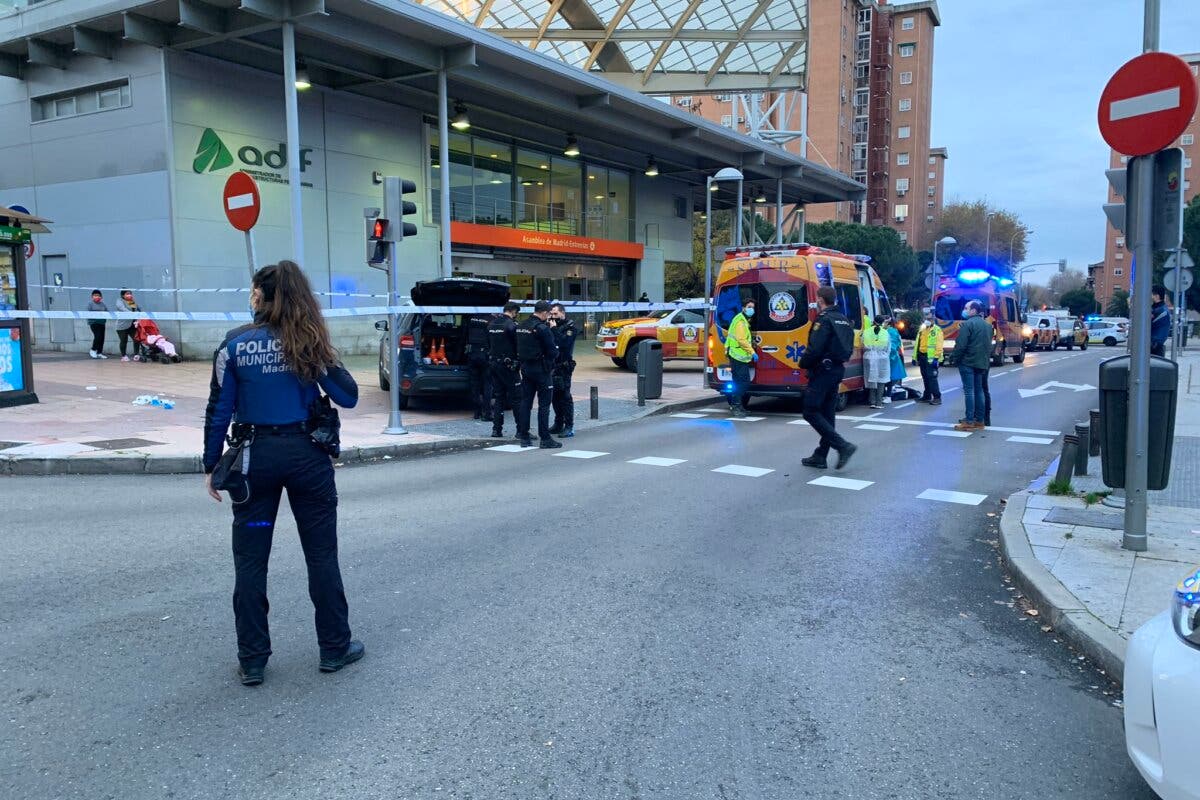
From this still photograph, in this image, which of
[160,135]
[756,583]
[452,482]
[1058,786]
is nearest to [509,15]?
[160,135]

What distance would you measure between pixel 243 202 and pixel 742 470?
235 inches

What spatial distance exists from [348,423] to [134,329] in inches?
400

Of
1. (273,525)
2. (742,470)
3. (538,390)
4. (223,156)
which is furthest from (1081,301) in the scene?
(273,525)

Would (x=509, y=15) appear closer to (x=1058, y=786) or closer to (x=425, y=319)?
(x=425, y=319)

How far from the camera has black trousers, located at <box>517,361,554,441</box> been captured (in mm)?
10672

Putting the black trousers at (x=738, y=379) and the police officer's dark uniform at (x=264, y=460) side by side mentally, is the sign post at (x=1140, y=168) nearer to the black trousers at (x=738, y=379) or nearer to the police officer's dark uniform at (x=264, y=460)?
the police officer's dark uniform at (x=264, y=460)

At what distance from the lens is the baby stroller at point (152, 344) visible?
61.3 feet

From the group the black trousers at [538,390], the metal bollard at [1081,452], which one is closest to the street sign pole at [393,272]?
the black trousers at [538,390]

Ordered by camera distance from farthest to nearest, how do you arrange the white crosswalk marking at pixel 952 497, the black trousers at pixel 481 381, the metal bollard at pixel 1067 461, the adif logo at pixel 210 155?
1. the adif logo at pixel 210 155
2. the black trousers at pixel 481 381
3. the white crosswalk marking at pixel 952 497
4. the metal bollard at pixel 1067 461

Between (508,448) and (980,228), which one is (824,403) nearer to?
(508,448)

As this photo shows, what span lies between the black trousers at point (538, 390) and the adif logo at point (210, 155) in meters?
12.8

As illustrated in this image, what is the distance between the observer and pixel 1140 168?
551 cm

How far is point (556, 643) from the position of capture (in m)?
4.35

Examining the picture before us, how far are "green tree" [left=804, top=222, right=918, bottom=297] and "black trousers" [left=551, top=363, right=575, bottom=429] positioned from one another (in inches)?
1797
